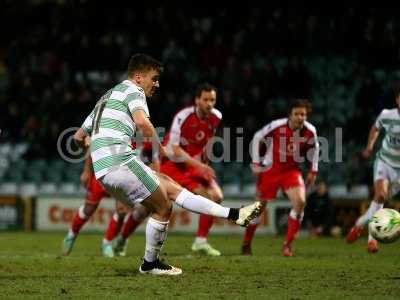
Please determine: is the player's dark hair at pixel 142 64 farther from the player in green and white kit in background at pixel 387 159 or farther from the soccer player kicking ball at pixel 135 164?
the player in green and white kit in background at pixel 387 159

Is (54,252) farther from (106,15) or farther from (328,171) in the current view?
(106,15)

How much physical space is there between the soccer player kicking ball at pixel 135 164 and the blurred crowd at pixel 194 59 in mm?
9679

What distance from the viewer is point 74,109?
20.4 m

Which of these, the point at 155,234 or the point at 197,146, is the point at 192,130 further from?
the point at 155,234

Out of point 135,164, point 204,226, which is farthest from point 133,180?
point 204,226

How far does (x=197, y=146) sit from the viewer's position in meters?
12.7

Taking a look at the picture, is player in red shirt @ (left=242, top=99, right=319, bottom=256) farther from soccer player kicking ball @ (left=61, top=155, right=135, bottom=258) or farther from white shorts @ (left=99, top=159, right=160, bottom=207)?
white shorts @ (left=99, top=159, right=160, bottom=207)

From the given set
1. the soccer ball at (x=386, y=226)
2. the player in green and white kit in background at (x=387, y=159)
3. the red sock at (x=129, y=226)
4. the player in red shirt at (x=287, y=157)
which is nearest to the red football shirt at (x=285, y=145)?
the player in red shirt at (x=287, y=157)

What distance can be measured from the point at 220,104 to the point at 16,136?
19.5ft

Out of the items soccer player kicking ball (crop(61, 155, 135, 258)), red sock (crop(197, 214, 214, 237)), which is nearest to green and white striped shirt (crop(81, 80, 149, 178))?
soccer player kicking ball (crop(61, 155, 135, 258))

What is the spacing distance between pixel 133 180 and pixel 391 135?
556 cm

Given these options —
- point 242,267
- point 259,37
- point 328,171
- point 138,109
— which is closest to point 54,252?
point 242,267

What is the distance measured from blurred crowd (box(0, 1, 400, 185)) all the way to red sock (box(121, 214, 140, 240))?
657 centimetres

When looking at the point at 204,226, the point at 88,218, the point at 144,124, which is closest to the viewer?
the point at 144,124
